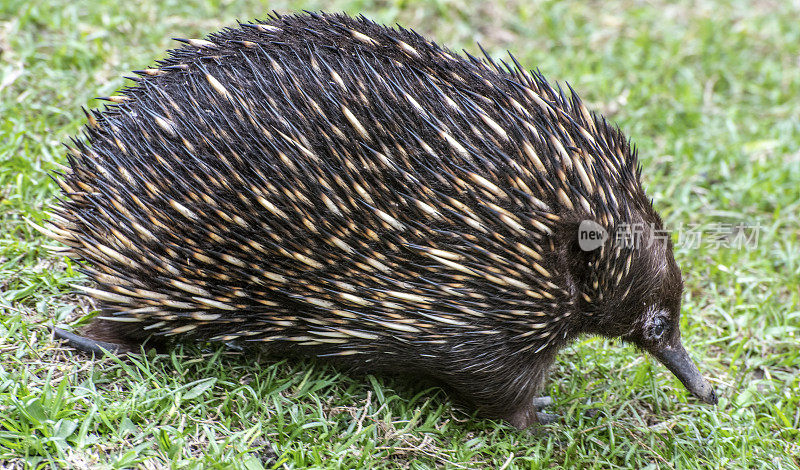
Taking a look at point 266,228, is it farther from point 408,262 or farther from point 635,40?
point 635,40

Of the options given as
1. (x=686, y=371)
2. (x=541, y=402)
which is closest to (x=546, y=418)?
(x=541, y=402)

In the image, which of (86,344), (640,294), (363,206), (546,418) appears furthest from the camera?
(546,418)

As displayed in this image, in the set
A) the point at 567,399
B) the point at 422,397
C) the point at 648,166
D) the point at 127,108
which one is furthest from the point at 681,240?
the point at 127,108

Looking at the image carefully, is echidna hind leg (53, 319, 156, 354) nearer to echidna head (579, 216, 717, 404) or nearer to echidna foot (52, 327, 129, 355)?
echidna foot (52, 327, 129, 355)

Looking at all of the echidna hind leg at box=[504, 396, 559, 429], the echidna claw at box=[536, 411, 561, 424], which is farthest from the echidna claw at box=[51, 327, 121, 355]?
the echidna claw at box=[536, 411, 561, 424]

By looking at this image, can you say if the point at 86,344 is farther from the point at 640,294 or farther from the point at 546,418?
the point at 640,294

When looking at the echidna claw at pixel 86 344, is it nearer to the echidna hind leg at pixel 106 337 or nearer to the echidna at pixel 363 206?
the echidna hind leg at pixel 106 337
